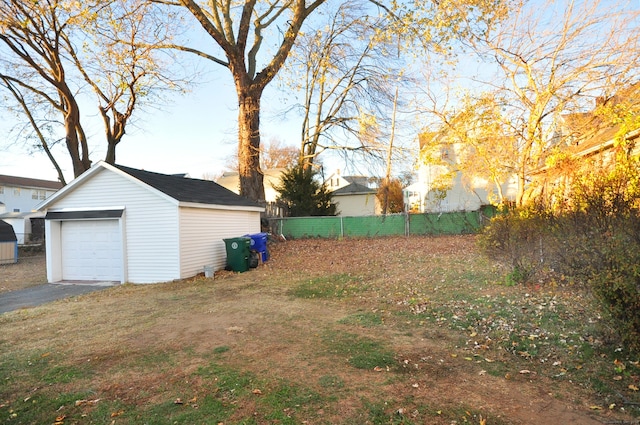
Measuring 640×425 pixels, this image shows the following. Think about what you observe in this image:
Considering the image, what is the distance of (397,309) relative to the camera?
6.71 metres

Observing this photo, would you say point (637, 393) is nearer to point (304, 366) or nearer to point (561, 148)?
point (304, 366)

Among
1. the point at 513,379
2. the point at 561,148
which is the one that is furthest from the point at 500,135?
the point at 513,379

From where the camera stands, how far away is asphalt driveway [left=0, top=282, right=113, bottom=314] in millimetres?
9023

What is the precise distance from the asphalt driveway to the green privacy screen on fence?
9248mm

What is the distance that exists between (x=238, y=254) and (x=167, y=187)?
3035 mm

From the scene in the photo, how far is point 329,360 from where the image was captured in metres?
4.48

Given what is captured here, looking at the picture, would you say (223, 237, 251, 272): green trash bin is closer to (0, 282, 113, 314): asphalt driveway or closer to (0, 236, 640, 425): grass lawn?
(0, 282, 113, 314): asphalt driveway

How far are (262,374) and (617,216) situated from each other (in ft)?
18.7

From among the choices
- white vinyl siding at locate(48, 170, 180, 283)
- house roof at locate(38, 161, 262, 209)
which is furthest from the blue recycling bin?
white vinyl siding at locate(48, 170, 180, 283)

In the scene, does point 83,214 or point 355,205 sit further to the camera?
point 355,205

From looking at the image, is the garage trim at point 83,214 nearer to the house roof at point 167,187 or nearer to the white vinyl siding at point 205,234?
the house roof at point 167,187

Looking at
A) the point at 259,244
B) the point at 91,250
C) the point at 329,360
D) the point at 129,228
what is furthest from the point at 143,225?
the point at 329,360

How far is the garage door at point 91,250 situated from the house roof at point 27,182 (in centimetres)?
3782

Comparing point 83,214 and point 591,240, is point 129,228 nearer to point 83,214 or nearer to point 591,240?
point 83,214
